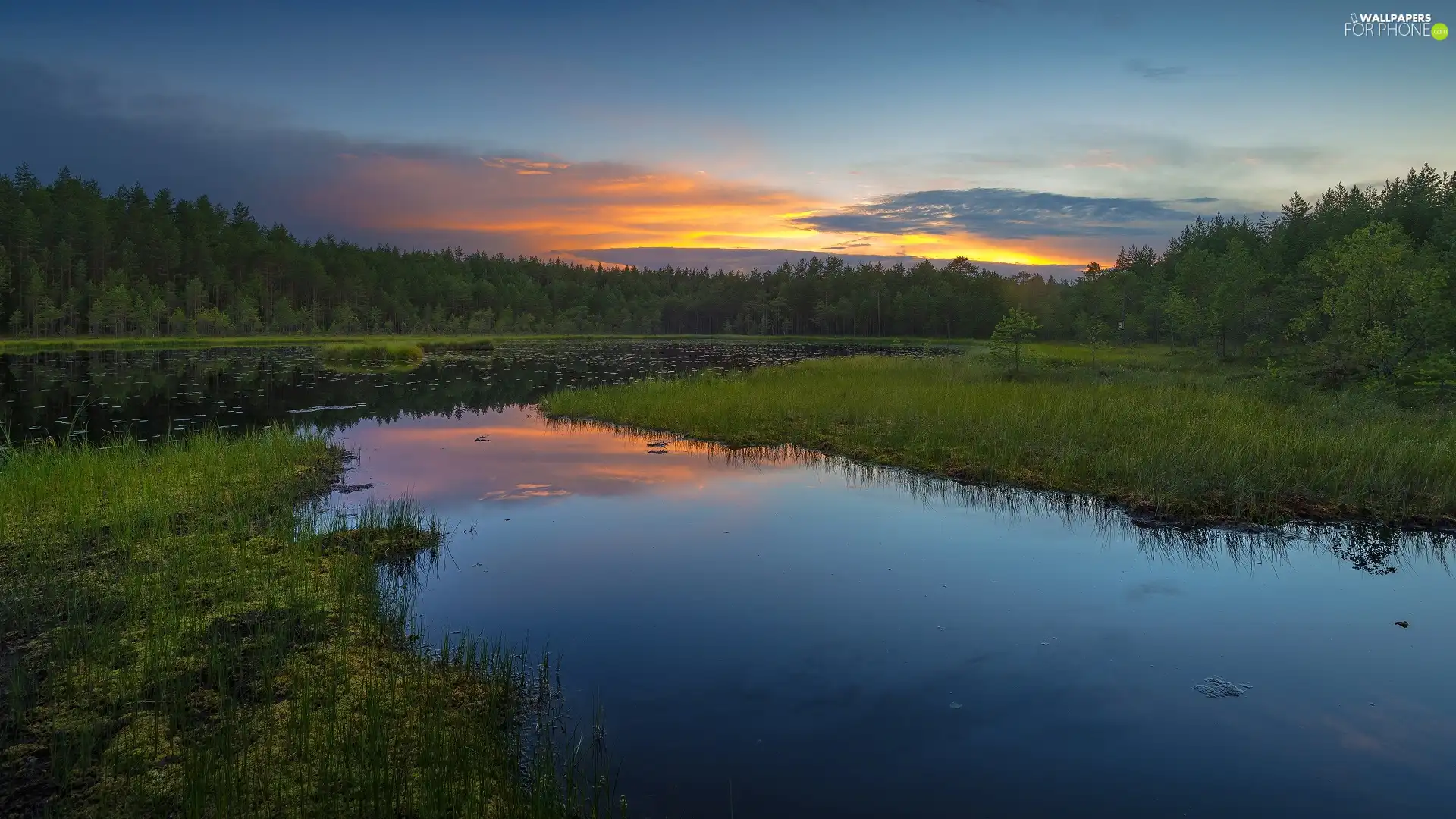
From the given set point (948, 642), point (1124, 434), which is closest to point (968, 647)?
point (948, 642)

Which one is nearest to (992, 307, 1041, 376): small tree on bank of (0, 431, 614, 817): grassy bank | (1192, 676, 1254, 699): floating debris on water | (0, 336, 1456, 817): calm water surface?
(0, 336, 1456, 817): calm water surface

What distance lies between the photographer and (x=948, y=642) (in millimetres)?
8625

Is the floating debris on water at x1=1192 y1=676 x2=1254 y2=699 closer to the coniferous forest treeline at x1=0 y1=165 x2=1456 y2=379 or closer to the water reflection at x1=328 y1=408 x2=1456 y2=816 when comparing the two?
the water reflection at x1=328 y1=408 x2=1456 y2=816

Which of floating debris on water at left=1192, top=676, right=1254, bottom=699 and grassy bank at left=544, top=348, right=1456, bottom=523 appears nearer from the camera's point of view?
floating debris on water at left=1192, top=676, right=1254, bottom=699

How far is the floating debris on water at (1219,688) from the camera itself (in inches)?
291

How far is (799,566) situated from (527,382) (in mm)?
33775

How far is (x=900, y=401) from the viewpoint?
2545cm

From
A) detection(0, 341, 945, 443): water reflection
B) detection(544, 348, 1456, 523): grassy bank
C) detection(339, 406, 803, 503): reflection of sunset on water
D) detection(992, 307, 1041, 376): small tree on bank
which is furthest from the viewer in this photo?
detection(992, 307, 1041, 376): small tree on bank

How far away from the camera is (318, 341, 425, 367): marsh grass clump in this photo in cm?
5538

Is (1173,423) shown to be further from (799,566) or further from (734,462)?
(799,566)

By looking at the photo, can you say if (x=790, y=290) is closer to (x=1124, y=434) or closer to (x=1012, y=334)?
(x=1012, y=334)

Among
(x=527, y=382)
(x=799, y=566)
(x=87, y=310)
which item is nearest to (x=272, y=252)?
(x=87, y=310)

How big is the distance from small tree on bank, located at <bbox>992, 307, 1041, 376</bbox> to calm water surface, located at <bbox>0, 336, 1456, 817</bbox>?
2064 centimetres

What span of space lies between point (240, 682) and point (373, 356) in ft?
187
